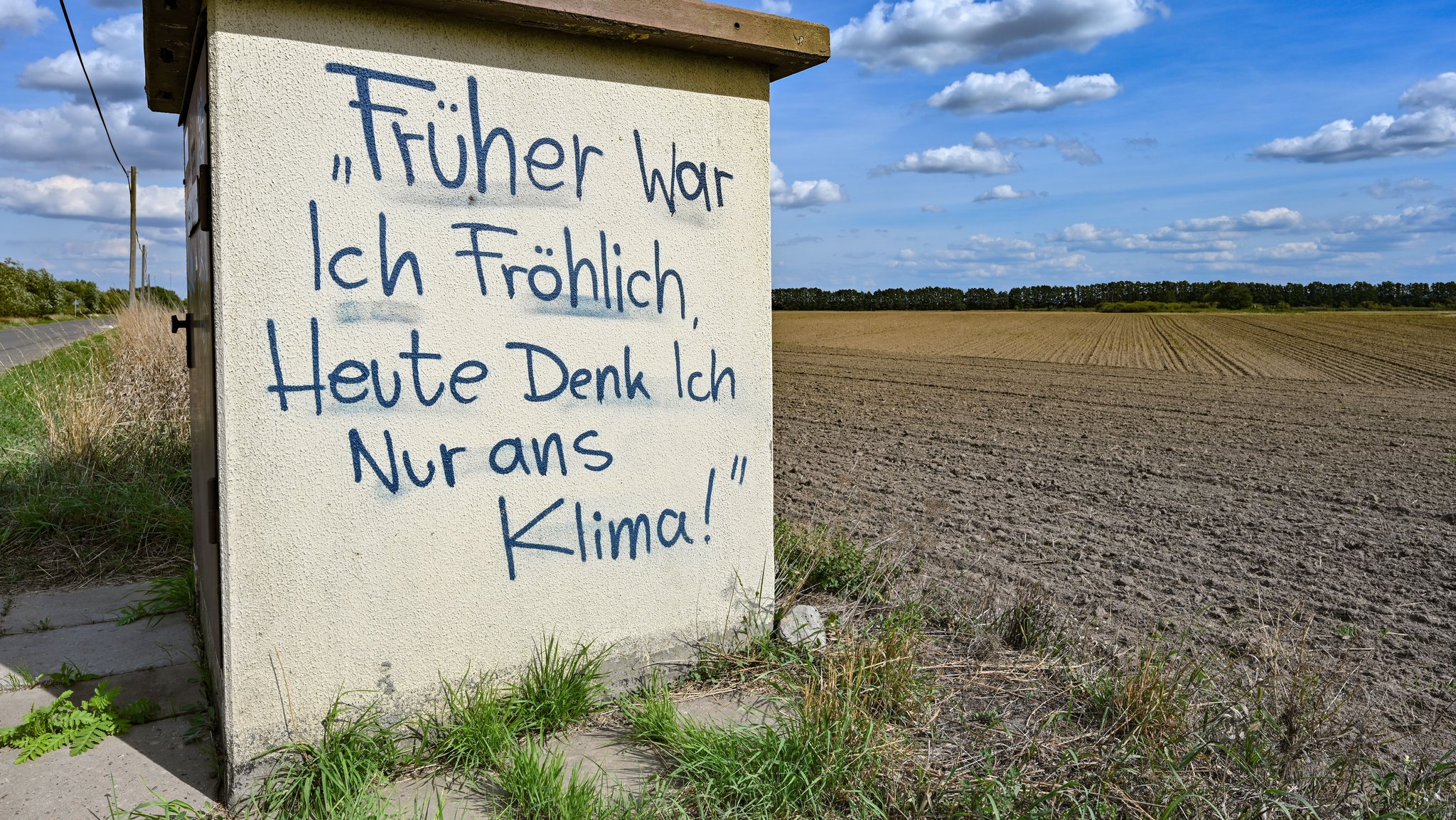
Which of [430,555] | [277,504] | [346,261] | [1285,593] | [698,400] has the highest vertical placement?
[346,261]

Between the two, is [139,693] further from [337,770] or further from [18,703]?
[337,770]

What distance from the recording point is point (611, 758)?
2803 millimetres

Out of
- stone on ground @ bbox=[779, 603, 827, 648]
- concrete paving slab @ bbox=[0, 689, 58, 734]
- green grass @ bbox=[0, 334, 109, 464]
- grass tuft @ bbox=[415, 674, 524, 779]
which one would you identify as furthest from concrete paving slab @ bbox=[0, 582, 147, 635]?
stone on ground @ bbox=[779, 603, 827, 648]

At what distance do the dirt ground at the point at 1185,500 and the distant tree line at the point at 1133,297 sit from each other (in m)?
52.1

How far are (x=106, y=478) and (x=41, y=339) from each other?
22.5ft

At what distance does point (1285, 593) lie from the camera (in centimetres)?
511

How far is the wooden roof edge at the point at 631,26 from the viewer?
2748 mm

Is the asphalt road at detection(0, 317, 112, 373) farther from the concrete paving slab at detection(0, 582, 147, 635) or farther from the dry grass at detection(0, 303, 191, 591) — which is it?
the concrete paving slab at detection(0, 582, 147, 635)

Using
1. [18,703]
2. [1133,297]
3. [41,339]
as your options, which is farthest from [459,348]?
[1133,297]

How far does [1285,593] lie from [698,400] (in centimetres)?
399

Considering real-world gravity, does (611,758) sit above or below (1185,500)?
above

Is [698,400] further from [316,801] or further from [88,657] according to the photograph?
[88,657]

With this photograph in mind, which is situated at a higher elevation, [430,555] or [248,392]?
[248,392]

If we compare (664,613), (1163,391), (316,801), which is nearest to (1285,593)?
(664,613)
